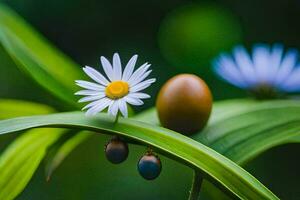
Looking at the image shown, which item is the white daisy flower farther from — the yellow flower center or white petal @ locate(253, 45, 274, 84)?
white petal @ locate(253, 45, 274, 84)

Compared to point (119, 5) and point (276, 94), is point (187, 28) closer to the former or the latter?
point (119, 5)

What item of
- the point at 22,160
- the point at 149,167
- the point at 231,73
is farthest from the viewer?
the point at 231,73

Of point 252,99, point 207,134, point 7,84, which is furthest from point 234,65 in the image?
point 7,84

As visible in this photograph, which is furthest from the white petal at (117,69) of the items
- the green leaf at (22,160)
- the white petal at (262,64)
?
the white petal at (262,64)

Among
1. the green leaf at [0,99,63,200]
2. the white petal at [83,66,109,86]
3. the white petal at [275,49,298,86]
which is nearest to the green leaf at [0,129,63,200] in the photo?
the green leaf at [0,99,63,200]

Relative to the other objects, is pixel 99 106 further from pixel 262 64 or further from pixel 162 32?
pixel 162 32

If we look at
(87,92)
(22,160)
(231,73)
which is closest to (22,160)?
(22,160)
